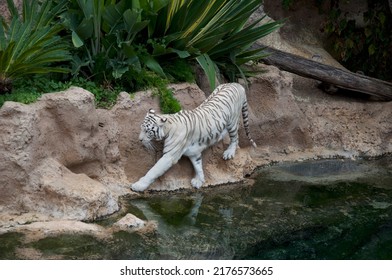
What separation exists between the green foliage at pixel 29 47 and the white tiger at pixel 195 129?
103 centimetres

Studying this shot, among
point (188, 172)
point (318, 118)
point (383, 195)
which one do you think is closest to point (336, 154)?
point (318, 118)

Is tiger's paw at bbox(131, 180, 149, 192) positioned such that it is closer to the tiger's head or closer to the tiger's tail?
the tiger's head

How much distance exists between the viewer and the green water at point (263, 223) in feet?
20.3

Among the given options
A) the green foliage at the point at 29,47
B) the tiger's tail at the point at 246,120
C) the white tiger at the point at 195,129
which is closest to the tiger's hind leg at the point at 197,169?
the white tiger at the point at 195,129

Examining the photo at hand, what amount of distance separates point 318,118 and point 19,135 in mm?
4350

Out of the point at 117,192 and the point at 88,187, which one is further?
the point at 117,192

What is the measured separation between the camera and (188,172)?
25.9 ft

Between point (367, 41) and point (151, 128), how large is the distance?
4842mm

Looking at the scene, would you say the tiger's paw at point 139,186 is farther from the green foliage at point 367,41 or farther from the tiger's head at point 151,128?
the green foliage at point 367,41

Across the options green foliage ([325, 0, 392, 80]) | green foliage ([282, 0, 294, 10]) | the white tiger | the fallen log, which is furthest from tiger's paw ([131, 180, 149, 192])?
green foliage ([325, 0, 392, 80])

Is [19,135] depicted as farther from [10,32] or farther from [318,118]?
[318,118]

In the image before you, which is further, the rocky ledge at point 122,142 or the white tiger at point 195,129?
the white tiger at point 195,129

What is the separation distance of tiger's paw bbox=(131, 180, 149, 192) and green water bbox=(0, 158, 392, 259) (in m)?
0.11

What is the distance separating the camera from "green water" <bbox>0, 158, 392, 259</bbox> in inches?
244
